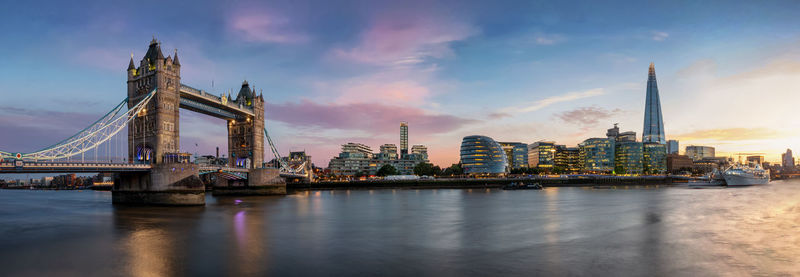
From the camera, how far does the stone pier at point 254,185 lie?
242 ft

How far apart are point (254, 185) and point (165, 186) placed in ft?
98.3

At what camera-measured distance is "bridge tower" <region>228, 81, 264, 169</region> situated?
261 ft

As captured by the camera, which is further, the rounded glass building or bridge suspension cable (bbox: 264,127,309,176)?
the rounded glass building

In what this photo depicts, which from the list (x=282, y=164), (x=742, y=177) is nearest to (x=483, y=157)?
(x=742, y=177)

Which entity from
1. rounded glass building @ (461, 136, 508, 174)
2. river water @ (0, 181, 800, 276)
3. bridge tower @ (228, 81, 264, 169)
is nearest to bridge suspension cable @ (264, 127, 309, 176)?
bridge tower @ (228, 81, 264, 169)

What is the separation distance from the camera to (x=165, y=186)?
4409 cm

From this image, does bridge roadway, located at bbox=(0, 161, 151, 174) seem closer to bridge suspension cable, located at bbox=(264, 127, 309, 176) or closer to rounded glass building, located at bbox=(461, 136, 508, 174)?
bridge suspension cable, located at bbox=(264, 127, 309, 176)

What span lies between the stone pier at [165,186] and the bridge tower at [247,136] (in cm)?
3169

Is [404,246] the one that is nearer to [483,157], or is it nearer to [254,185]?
[254,185]

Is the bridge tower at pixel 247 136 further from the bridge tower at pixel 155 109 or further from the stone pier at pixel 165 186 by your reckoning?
the stone pier at pixel 165 186

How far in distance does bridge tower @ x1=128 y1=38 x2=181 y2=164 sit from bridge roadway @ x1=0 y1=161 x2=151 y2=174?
23.0ft

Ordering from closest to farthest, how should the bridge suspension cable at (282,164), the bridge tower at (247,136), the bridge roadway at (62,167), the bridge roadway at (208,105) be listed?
1. the bridge roadway at (62,167)
2. the bridge roadway at (208,105)
3. the bridge tower at (247,136)
4. the bridge suspension cable at (282,164)

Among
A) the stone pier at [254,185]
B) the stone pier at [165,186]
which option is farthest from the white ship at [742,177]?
the stone pier at [165,186]

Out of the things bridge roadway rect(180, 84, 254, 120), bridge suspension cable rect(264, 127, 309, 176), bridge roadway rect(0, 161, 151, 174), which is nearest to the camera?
bridge roadway rect(0, 161, 151, 174)
